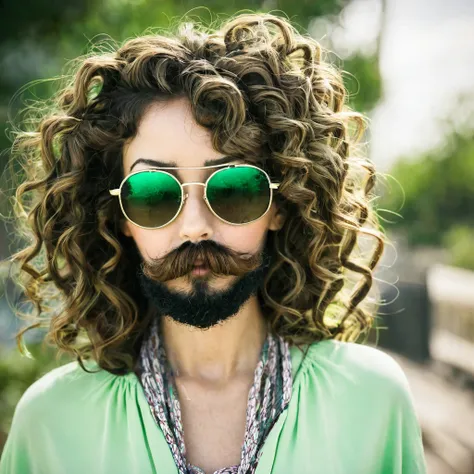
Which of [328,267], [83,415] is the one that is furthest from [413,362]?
[83,415]

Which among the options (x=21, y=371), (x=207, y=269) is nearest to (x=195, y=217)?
(x=207, y=269)

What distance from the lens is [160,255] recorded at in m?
2.38

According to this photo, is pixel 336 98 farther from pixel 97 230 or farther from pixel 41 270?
pixel 41 270

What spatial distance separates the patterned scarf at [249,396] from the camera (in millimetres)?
2322

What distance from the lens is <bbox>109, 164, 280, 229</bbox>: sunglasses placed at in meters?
2.30

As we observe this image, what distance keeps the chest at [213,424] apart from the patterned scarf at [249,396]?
55 millimetres

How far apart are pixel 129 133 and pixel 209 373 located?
97 cm

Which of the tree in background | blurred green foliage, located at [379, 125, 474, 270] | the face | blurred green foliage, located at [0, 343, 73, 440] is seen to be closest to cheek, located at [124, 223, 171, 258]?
the face

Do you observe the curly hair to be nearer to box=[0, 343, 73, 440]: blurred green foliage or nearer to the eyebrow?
the eyebrow

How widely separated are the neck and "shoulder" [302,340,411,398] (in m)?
0.24

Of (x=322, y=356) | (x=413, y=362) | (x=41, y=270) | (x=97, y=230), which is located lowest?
(x=413, y=362)

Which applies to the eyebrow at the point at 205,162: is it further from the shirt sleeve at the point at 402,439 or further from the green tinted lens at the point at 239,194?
the shirt sleeve at the point at 402,439

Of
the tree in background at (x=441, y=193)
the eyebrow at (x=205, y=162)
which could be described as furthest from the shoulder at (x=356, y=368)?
the tree in background at (x=441, y=193)

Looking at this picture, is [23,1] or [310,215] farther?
[23,1]
